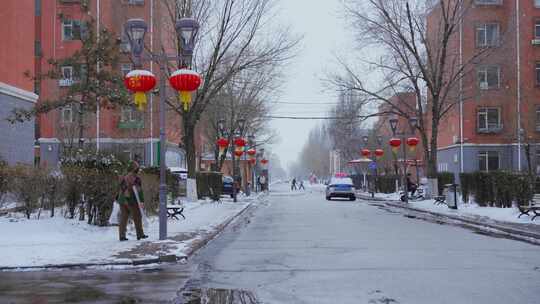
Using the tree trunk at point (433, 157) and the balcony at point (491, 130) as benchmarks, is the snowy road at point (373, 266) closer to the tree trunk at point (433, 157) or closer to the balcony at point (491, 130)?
the tree trunk at point (433, 157)

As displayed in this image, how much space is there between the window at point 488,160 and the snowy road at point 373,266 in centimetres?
3156

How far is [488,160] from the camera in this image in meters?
47.7

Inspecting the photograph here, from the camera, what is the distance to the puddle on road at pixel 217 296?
8.08 m

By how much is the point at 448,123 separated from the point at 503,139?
505 centimetres

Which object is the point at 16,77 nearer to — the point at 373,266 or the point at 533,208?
the point at 373,266

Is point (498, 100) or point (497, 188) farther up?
point (498, 100)

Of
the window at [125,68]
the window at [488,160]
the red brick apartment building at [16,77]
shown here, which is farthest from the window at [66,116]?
the window at [488,160]

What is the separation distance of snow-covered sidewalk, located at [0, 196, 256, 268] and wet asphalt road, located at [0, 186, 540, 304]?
773mm

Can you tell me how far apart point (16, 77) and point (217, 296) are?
61.2 ft

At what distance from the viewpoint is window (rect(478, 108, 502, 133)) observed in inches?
1870

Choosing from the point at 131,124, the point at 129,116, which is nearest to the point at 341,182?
the point at 131,124

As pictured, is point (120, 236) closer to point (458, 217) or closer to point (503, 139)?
point (458, 217)

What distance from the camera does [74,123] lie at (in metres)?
37.3

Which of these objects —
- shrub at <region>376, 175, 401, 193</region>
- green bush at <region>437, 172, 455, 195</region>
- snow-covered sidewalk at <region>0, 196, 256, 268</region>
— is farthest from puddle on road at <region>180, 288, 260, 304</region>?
shrub at <region>376, 175, 401, 193</region>
